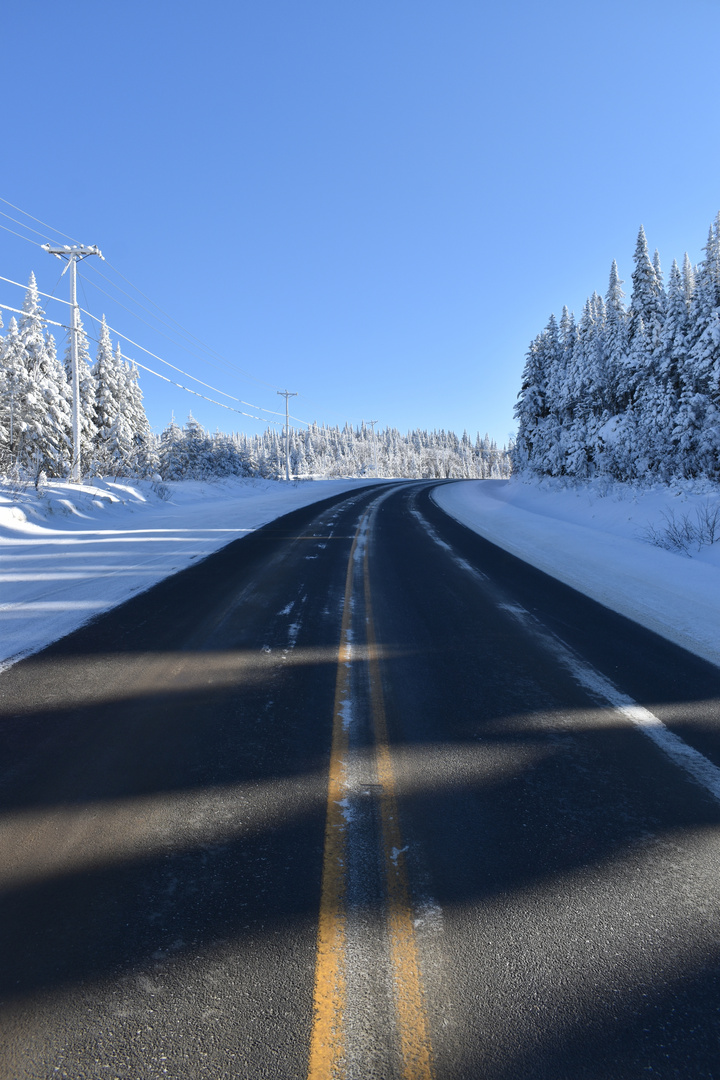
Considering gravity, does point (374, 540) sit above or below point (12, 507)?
below

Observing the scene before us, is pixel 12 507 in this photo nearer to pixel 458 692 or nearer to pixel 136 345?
pixel 458 692

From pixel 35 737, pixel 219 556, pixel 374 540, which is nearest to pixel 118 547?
pixel 219 556

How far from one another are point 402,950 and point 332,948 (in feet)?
0.92

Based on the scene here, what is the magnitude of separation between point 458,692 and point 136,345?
29249mm

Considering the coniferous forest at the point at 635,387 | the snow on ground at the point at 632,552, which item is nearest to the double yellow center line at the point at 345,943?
the snow on ground at the point at 632,552

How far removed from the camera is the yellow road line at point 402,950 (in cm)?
182

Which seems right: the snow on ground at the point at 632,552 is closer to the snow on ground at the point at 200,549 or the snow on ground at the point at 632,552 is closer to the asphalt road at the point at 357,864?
the snow on ground at the point at 200,549

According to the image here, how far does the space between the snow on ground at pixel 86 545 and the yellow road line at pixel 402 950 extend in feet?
13.2

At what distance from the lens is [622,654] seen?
5.66 metres

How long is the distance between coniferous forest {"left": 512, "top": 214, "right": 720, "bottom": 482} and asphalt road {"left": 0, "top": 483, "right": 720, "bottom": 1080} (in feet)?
57.9

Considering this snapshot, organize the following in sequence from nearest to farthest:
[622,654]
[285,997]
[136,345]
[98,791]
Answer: [285,997] < [98,791] < [622,654] < [136,345]

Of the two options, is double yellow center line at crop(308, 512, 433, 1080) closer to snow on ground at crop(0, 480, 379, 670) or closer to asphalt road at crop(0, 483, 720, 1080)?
asphalt road at crop(0, 483, 720, 1080)

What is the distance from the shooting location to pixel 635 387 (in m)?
25.5

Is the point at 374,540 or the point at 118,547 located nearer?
the point at 118,547
